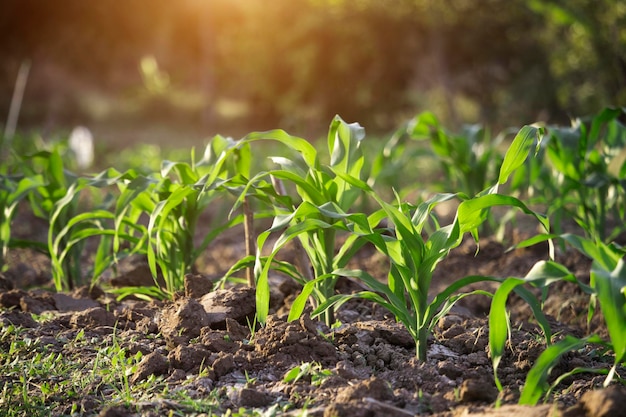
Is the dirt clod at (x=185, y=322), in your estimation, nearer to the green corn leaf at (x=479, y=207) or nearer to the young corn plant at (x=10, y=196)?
the green corn leaf at (x=479, y=207)

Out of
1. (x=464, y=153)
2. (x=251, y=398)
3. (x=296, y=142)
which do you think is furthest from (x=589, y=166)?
(x=251, y=398)

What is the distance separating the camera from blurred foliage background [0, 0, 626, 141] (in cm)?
1434

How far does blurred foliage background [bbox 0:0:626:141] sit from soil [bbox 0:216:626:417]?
383 inches

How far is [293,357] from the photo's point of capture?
2.17 metres

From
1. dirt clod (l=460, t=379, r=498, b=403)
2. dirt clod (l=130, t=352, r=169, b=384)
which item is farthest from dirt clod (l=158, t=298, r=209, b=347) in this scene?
dirt clod (l=460, t=379, r=498, b=403)

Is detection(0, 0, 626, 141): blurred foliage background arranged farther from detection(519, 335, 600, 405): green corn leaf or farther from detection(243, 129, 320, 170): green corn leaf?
detection(519, 335, 600, 405): green corn leaf

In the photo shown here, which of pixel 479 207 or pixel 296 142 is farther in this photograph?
pixel 296 142

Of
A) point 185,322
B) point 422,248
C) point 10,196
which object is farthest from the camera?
point 10,196

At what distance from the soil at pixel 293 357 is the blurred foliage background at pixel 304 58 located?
9726 millimetres

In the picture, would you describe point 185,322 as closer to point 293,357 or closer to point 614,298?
point 293,357

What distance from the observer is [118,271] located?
3.48 m

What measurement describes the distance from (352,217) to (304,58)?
14.3 meters

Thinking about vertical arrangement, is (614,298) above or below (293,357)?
→ above

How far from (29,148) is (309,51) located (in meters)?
8.29
